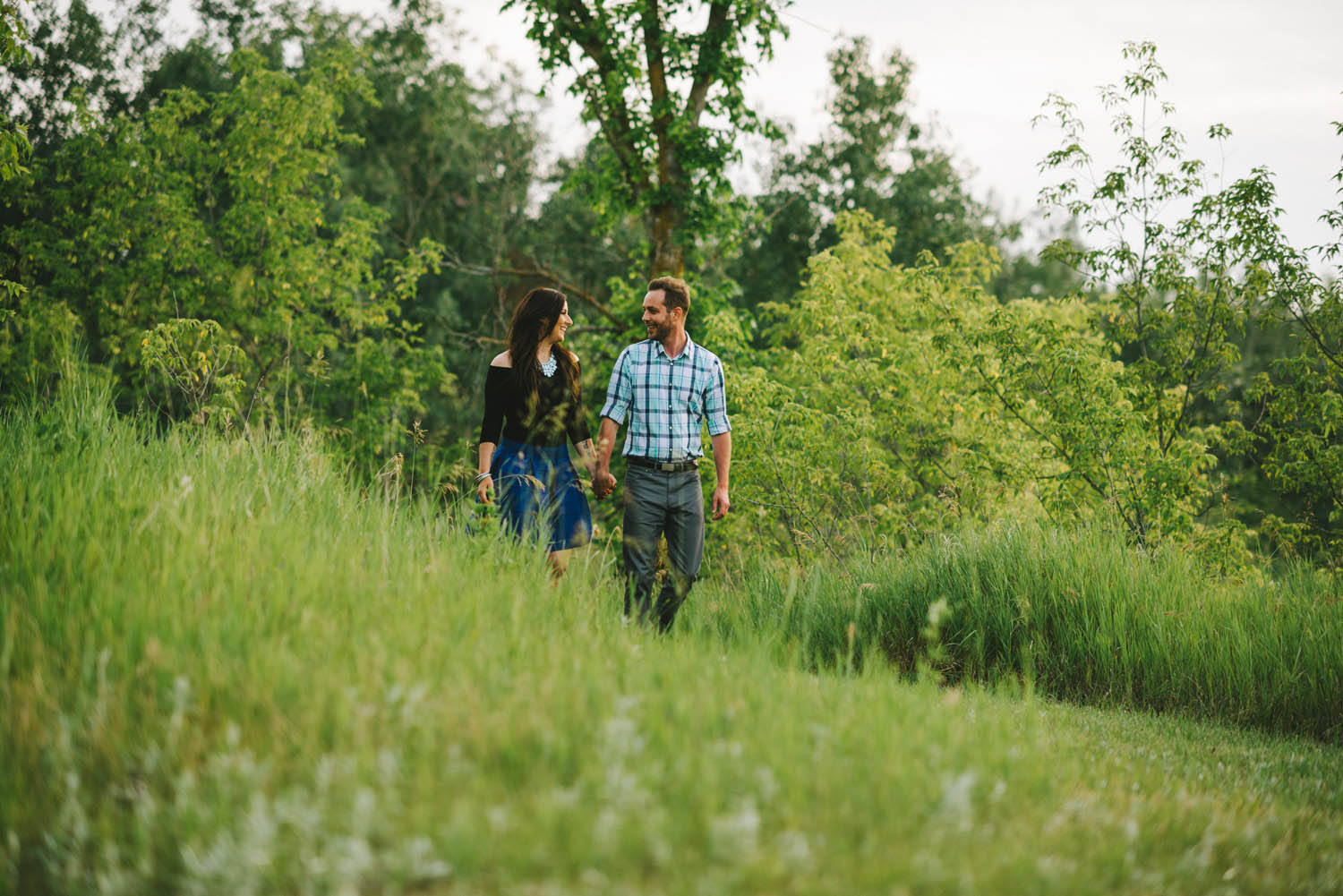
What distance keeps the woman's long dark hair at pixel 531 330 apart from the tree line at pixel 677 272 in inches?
32.0

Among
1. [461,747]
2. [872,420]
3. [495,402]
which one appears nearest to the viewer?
[461,747]

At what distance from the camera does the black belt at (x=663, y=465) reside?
6012mm

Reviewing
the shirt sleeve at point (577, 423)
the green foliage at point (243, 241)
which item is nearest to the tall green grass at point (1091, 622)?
the shirt sleeve at point (577, 423)

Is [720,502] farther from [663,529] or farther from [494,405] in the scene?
[494,405]

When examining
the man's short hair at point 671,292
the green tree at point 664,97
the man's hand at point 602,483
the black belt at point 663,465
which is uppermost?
the green tree at point 664,97

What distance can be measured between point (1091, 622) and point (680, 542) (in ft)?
10.0

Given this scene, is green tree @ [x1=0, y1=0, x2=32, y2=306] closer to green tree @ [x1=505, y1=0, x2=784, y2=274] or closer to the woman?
the woman

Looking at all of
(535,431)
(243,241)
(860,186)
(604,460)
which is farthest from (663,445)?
(860,186)

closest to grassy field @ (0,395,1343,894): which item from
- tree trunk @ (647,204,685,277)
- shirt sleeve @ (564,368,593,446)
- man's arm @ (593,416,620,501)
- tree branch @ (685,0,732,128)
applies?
man's arm @ (593,416,620,501)

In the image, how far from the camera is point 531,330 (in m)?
5.93

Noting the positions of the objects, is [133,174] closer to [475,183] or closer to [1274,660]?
[475,183]

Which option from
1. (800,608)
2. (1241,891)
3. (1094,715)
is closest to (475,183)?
(800,608)

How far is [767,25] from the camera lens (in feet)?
41.8

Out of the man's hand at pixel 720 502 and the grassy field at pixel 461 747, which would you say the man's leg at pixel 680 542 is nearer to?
the man's hand at pixel 720 502
